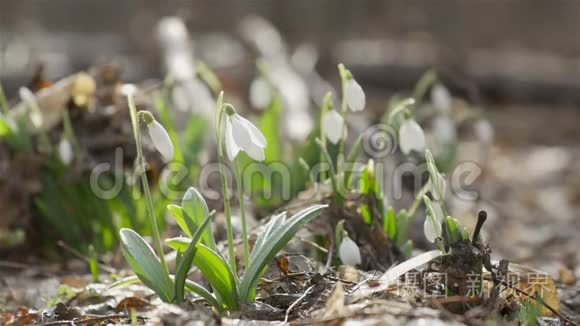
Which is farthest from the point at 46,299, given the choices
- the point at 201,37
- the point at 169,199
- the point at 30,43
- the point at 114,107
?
the point at 201,37

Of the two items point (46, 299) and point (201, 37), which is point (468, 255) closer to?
point (46, 299)

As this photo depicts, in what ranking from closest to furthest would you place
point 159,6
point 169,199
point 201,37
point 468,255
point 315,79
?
point 468,255, point 169,199, point 315,79, point 159,6, point 201,37

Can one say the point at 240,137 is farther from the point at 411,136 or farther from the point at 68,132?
the point at 68,132

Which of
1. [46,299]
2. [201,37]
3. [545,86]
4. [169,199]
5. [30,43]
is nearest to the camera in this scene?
[46,299]

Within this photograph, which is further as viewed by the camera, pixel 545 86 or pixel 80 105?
pixel 545 86

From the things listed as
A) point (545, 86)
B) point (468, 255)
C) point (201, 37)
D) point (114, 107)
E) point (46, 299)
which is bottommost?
point (46, 299)

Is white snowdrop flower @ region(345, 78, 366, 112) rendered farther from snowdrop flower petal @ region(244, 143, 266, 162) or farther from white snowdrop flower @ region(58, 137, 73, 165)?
white snowdrop flower @ region(58, 137, 73, 165)

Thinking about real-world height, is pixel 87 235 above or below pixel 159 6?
below

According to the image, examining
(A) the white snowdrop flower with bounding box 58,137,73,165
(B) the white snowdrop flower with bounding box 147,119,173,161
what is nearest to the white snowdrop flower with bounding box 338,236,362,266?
(B) the white snowdrop flower with bounding box 147,119,173,161

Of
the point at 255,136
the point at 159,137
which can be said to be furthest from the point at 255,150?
the point at 159,137
